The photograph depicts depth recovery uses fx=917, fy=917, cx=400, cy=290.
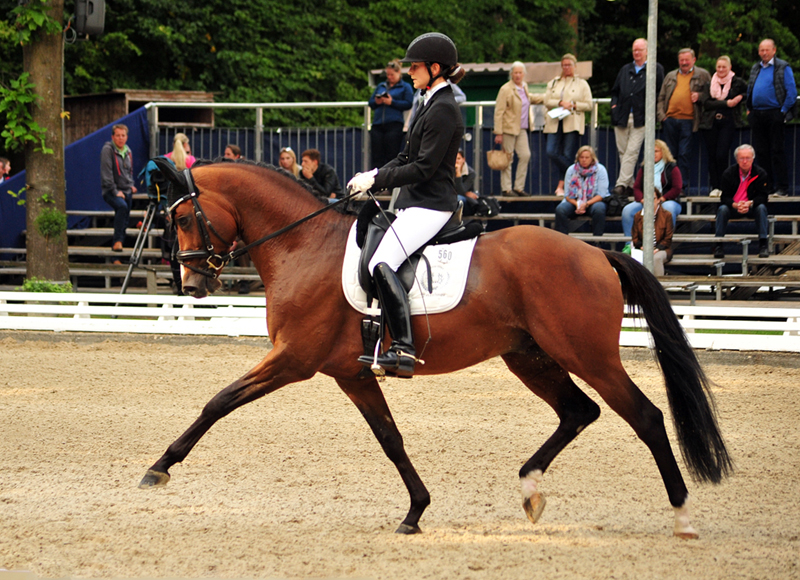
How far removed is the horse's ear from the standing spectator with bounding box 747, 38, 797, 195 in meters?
9.56

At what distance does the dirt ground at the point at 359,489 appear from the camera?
4152 millimetres

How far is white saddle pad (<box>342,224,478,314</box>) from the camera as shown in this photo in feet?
16.1

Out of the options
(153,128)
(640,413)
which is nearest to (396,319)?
(640,413)

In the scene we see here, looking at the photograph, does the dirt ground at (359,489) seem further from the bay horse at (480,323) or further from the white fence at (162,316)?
the white fence at (162,316)

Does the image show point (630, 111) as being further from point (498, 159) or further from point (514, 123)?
point (498, 159)

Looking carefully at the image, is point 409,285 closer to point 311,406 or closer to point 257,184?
point 257,184

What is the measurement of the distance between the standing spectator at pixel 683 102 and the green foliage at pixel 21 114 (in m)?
8.87

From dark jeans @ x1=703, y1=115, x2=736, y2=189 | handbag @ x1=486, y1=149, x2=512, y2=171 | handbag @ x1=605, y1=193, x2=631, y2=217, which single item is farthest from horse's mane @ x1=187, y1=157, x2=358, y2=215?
dark jeans @ x1=703, y1=115, x2=736, y2=189

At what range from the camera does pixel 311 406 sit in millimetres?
7840

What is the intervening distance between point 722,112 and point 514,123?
9.53 ft

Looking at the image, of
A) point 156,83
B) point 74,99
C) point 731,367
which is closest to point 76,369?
point 731,367

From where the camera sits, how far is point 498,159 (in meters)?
13.7

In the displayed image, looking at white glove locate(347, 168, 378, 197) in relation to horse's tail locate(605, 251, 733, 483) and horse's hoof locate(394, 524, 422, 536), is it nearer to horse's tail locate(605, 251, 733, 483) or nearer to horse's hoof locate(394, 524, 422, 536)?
horse's tail locate(605, 251, 733, 483)

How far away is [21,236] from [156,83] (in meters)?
7.02
